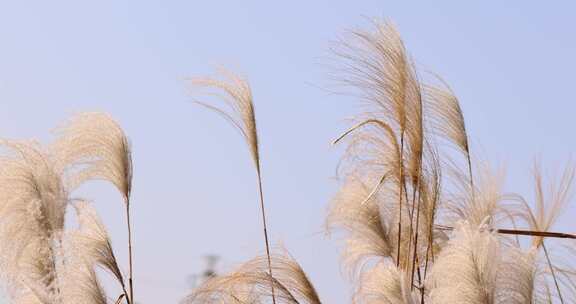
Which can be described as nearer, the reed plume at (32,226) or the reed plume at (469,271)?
the reed plume at (469,271)

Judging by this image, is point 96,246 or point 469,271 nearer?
point 469,271

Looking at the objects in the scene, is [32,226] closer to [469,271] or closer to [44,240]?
[44,240]

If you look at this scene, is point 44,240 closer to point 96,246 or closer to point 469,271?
point 96,246

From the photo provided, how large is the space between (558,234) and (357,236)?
65 centimetres

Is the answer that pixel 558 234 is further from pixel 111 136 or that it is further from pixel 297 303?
pixel 111 136

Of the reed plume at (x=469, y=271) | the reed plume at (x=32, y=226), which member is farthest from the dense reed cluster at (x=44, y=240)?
the reed plume at (x=469, y=271)

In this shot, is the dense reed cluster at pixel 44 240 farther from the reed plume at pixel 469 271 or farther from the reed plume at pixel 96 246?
the reed plume at pixel 469 271

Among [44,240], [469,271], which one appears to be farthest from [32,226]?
[469,271]

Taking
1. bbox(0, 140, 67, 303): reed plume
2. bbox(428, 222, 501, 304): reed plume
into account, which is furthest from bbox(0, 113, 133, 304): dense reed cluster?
bbox(428, 222, 501, 304): reed plume

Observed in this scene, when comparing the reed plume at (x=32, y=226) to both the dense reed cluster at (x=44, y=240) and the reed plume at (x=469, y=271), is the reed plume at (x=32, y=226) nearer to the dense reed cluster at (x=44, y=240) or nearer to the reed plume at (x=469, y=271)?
the dense reed cluster at (x=44, y=240)

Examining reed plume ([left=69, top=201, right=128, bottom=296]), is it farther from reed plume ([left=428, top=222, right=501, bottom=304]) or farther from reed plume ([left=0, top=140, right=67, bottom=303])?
reed plume ([left=428, top=222, right=501, bottom=304])

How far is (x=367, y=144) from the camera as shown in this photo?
11.3 feet

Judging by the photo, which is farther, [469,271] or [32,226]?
[32,226]

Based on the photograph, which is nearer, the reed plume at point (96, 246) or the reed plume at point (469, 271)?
the reed plume at point (469, 271)
